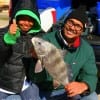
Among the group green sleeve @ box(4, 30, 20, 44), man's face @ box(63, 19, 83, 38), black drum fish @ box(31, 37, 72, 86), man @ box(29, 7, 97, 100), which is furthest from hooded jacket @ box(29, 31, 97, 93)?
green sleeve @ box(4, 30, 20, 44)

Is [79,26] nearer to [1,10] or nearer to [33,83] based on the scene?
[33,83]

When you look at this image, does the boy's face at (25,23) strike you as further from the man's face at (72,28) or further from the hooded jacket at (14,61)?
the man's face at (72,28)

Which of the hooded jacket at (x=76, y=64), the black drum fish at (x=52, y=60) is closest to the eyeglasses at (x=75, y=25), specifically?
the hooded jacket at (x=76, y=64)

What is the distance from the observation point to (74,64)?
4.29m

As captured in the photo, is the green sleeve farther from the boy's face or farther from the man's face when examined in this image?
the man's face

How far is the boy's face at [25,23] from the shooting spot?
4.29m

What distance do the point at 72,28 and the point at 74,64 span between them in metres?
0.36

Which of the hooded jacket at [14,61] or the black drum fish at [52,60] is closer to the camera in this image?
the black drum fish at [52,60]

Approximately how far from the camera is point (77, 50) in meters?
4.31

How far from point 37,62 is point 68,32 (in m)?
0.38

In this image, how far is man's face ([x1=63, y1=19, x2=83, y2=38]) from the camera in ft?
13.6

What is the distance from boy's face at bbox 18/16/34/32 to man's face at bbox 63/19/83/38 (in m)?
0.33

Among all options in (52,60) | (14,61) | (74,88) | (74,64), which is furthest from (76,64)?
(14,61)

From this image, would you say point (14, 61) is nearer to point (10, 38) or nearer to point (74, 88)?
point (10, 38)
